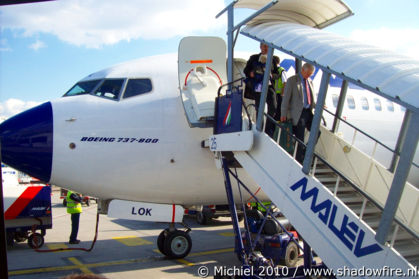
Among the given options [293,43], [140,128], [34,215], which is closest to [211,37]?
[140,128]

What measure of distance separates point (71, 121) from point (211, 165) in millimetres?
2718

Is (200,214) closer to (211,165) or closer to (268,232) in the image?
(268,232)

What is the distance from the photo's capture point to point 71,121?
6961mm

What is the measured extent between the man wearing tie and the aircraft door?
4.84 ft

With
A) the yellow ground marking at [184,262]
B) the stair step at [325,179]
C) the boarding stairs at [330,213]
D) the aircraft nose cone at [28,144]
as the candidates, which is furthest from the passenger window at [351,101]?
the aircraft nose cone at [28,144]

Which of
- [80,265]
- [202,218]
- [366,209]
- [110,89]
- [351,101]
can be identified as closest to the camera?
[366,209]

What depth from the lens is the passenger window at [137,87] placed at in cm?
748

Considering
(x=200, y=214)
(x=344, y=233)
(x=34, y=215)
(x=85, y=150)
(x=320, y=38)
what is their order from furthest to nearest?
(x=200, y=214)
(x=34, y=215)
(x=85, y=150)
(x=320, y=38)
(x=344, y=233)

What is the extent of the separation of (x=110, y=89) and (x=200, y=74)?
1.81 metres

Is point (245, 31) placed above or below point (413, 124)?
above

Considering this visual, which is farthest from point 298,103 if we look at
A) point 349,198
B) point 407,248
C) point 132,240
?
point 132,240

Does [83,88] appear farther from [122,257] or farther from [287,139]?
[287,139]

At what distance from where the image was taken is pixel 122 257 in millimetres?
9164

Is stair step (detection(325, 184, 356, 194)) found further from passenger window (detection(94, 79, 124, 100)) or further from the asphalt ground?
passenger window (detection(94, 79, 124, 100))
